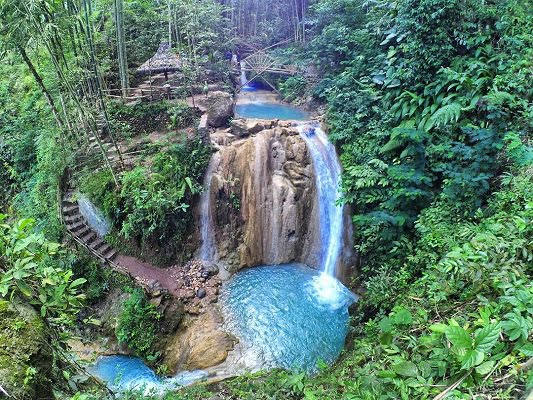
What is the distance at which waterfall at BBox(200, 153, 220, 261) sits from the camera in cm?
1034

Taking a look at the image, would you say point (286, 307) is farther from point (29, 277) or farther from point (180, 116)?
point (180, 116)

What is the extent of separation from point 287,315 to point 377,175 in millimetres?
4214

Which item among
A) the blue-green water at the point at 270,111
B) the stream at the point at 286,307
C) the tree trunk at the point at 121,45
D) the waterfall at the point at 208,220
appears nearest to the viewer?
the stream at the point at 286,307

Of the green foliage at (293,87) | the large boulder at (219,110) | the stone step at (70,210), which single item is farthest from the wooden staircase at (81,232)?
the green foliage at (293,87)

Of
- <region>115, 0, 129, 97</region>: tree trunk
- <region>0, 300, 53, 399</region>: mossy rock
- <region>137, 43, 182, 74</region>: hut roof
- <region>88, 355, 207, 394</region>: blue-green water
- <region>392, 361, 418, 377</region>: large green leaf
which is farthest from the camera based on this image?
<region>137, 43, 182, 74</region>: hut roof

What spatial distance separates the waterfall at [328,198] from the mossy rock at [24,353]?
27.9 feet

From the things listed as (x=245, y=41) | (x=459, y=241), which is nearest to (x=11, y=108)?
(x=245, y=41)

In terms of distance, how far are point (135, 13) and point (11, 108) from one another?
21.3 ft

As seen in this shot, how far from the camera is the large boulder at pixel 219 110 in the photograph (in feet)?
38.1

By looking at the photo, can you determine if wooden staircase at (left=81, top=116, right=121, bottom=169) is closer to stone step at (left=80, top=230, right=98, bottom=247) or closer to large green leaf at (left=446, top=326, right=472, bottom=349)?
stone step at (left=80, top=230, right=98, bottom=247)

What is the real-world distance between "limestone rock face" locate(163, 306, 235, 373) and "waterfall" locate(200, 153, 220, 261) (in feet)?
7.16

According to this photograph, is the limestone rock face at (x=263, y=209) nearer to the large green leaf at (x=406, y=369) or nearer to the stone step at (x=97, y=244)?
the stone step at (x=97, y=244)

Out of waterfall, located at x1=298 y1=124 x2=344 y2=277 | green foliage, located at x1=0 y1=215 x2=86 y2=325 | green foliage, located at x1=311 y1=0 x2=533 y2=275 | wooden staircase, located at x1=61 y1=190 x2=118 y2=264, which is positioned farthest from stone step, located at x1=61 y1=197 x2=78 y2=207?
green foliage, located at x1=0 y1=215 x2=86 y2=325

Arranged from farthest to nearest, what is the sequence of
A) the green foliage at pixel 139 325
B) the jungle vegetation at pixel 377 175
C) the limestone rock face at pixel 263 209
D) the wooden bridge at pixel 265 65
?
1. the wooden bridge at pixel 265 65
2. the limestone rock face at pixel 263 209
3. the green foliage at pixel 139 325
4. the jungle vegetation at pixel 377 175
